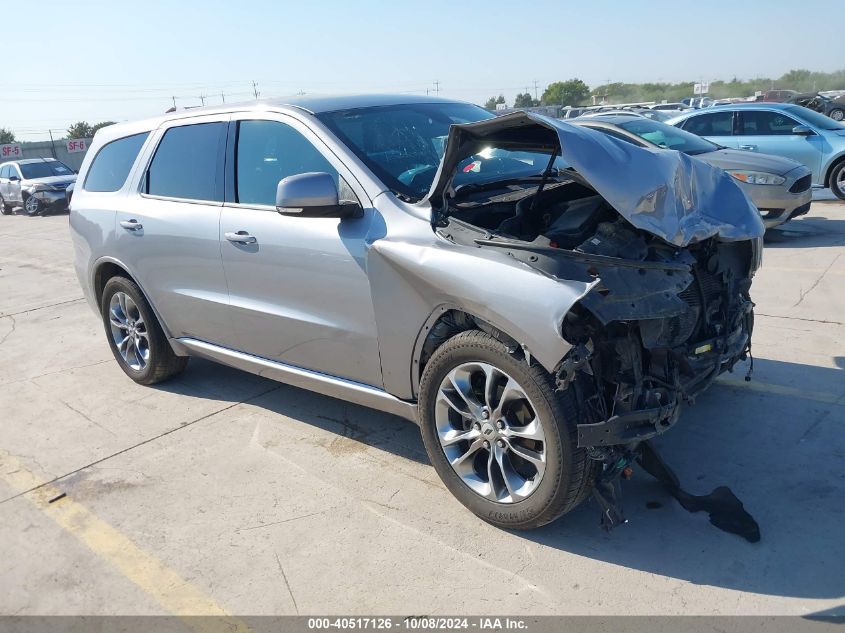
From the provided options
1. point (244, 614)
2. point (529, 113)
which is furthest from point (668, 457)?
point (244, 614)

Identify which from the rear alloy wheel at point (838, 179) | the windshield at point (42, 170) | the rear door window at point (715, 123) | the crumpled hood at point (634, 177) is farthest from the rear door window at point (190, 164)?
the windshield at point (42, 170)

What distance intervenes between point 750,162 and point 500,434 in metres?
7.32

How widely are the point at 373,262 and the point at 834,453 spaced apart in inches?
101

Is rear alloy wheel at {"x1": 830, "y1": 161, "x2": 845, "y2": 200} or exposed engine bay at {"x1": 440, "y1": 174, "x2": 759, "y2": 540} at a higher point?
exposed engine bay at {"x1": 440, "y1": 174, "x2": 759, "y2": 540}

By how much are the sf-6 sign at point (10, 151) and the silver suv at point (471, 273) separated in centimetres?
3917

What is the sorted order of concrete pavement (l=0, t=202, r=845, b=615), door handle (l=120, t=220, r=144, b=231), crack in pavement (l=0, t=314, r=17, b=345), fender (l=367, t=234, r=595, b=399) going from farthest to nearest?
1. crack in pavement (l=0, t=314, r=17, b=345)
2. door handle (l=120, t=220, r=144, b=231)
3. concrete pavement (l=0, t=202, r=845, b=615)
4. fender (l=367, t=234, r=595, b=399)

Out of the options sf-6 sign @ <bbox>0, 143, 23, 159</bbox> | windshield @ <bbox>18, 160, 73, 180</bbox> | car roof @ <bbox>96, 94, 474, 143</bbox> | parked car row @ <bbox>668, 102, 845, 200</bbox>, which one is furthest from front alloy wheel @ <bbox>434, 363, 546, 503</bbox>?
sf-6 sign @ <bbox>0, 143, 23, 159</bbox>

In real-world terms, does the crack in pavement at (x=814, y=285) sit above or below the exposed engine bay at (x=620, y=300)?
below

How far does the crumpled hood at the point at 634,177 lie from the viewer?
3.10m

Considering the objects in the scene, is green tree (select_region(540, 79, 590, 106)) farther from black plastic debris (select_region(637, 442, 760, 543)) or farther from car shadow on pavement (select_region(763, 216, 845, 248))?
black plastic debris (select_region(637, 442, 760, 543))

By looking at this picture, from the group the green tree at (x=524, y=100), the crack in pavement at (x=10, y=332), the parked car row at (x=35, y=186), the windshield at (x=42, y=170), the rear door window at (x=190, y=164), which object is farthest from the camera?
the green tree at (x=524, y=100)

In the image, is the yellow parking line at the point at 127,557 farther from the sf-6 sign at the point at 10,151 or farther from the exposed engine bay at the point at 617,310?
the sf-6 sign at the point at 10,151

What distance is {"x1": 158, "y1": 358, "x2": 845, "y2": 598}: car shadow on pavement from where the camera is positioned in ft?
9.80

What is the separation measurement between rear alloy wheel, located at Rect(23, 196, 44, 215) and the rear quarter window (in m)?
17.9
